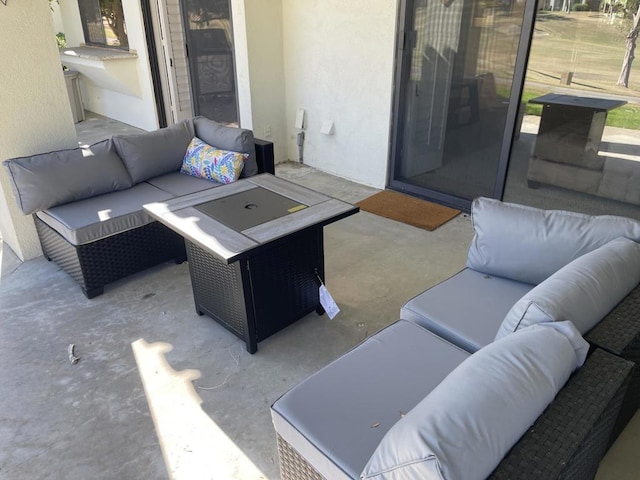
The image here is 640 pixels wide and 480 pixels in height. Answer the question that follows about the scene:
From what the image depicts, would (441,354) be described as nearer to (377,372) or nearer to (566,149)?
(377,372)

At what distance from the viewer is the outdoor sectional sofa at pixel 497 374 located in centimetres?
102

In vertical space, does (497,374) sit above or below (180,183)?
above

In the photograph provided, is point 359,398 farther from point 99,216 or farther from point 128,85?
point 128,85

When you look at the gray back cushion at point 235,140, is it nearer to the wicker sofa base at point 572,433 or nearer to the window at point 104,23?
the wicker sofa base at point 572,433

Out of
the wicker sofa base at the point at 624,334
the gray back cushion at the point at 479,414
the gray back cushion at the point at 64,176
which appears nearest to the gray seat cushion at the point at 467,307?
the wicker sofa base at the point at 624,334

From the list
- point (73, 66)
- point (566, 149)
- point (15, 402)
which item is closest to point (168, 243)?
point (15, 402)

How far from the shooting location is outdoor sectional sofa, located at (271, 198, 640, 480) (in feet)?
3.34

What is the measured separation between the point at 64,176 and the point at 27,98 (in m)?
0.64

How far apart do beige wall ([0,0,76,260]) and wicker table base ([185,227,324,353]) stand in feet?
5.02

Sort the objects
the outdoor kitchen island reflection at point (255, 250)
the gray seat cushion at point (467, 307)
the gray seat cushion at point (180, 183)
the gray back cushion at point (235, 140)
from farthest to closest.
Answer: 1. the gray back cushion at point (235, 140)
2. the gray seat cushion at point (180, 183)
3. the outdoor kitchen island reflection at point (255, 250)
4. the gray seat cushion at point (467, 307)

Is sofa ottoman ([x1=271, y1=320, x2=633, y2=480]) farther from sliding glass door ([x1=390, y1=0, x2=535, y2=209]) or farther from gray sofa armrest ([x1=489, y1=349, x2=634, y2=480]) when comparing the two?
sliding glass door ([x1=390, y1=0, x2=535, y2=209])

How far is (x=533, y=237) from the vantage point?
6.40 ft

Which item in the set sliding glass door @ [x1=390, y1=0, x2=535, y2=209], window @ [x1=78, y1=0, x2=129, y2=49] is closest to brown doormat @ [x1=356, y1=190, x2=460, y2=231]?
sliding glass door @ [x1=390, y1=0, x2=535, y2=209]

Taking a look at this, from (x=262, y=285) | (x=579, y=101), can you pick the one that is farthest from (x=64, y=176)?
(x=579, y=101)
